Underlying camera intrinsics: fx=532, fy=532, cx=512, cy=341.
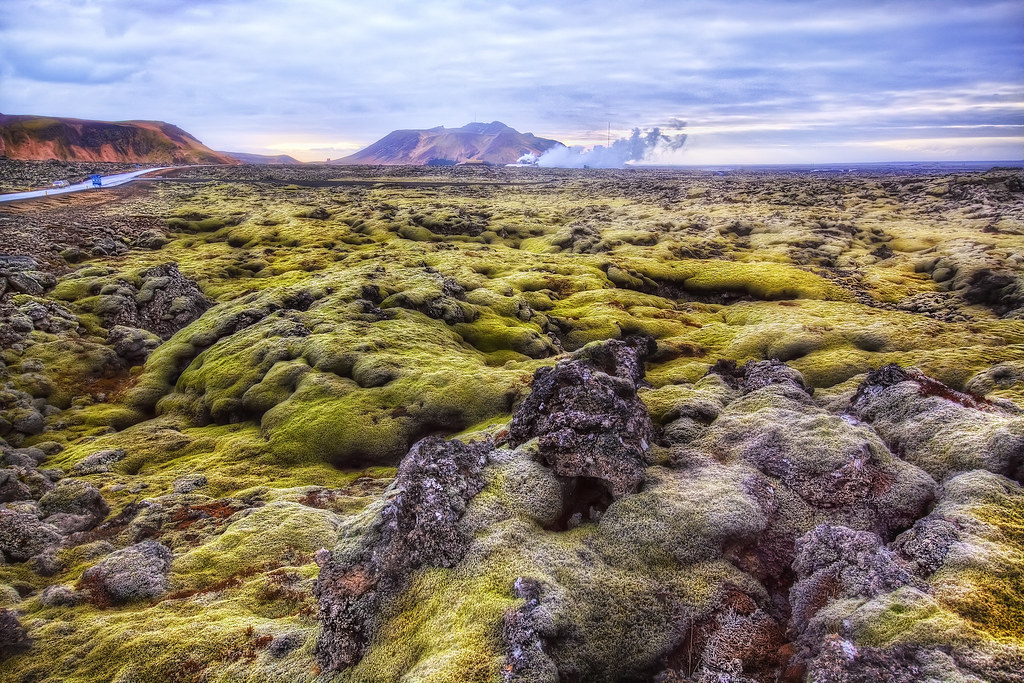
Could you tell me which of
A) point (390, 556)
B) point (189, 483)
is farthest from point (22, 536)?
point (390, 556)

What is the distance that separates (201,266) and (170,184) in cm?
8654

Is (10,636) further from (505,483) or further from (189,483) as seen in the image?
(505,483)

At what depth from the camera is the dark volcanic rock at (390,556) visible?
917cm

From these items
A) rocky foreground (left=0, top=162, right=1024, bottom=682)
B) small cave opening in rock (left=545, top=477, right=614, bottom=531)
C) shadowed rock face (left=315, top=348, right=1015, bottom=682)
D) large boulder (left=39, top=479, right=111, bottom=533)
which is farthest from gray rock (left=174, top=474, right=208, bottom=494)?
small cave opening in rock (left=545, top=477, right=614, bottom=531)

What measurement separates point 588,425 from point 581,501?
1.74 m

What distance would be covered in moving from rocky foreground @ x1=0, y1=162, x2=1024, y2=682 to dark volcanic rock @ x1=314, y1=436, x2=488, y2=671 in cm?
6

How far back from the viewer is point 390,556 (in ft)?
32.8

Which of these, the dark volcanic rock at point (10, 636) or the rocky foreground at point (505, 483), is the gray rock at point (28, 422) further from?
the dark volcanic rock at point (10, 636)

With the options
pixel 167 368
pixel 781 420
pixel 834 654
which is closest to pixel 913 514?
pixel 781 420

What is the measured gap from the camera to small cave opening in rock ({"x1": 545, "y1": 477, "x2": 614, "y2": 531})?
11523 millimetres

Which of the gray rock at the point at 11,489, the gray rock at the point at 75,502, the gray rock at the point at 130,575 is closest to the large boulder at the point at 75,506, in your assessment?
the gray rock at the point at 75,502

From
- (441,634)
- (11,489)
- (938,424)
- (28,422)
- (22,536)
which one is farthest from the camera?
(28,422)

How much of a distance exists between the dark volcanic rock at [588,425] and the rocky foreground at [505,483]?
0.31 feet

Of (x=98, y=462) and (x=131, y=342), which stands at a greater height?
(x=131, y=342)
